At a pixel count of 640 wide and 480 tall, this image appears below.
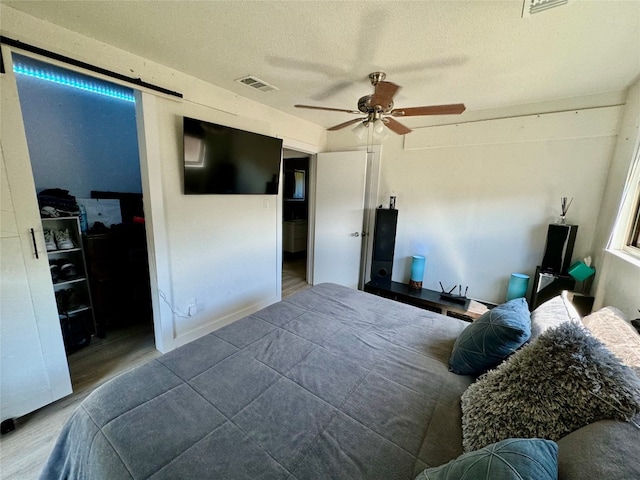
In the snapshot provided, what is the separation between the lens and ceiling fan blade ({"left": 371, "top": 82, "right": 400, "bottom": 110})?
1.49m

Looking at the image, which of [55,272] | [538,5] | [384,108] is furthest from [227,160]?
[538,5]

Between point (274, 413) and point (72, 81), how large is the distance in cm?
300

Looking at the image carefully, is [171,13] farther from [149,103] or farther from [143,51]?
[149,103]

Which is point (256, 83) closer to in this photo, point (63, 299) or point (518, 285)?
point (63, 299)

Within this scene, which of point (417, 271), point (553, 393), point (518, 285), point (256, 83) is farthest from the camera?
point (417, 271)

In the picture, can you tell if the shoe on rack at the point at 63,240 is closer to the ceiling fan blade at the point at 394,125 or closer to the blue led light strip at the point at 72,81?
the blue led light strip at the point at 72,81

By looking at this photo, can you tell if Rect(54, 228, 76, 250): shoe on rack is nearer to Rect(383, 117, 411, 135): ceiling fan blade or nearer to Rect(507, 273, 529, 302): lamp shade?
Rect(383, 117, 411, 135): ceiling fan blade

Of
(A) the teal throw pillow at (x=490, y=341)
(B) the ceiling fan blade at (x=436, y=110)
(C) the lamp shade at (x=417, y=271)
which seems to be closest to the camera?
(A) the teal throw pillow at (x=490, y=341)

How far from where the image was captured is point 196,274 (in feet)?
8.06

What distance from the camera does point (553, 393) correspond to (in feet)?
2.60

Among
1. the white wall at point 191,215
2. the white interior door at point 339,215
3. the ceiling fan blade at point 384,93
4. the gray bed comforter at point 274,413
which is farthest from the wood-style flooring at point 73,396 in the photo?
the ceiling fan blade at point 384,93

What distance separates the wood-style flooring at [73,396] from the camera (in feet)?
4.50

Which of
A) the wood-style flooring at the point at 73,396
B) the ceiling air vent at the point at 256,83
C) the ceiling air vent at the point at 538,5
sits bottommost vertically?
the wood-style flooring at the point at 73,396

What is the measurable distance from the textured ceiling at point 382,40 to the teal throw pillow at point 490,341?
5.03ft
